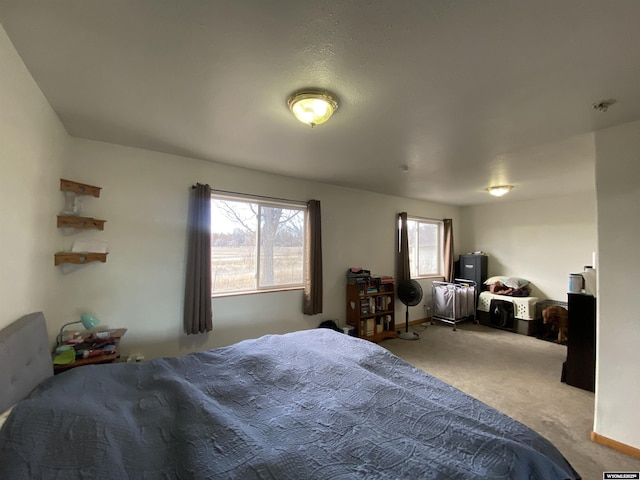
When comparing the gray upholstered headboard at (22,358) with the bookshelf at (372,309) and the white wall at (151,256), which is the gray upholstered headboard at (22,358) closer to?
the white wall at (151,256)

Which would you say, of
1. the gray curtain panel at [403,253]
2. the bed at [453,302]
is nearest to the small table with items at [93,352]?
the gray curtain panel at [403,253]

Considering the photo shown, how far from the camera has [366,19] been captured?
1134 millimetres

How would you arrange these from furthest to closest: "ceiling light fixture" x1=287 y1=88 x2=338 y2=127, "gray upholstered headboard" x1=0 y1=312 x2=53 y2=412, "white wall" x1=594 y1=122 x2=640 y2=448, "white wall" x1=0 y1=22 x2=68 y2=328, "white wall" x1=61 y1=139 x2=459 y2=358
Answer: "white wall" x1=61 y1=139 x2=459 y2=358 < "white wall" x1=594 y1=122 x2=640 y2=448 < "ceiling light fixture" x1=287 y1=88 x2=338 y2=127 < "white wall" x1=0 y1=22 x2=68 y2=328 < "gray upholstered headboard" x1=0 y1=312 x2=53 y2=412

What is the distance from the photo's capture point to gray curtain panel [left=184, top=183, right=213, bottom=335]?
9.18ft

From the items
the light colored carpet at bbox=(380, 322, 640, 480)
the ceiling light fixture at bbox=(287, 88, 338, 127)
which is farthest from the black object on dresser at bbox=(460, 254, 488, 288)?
the ceiling light fixture at bbox=(287, 88, 338, 127)

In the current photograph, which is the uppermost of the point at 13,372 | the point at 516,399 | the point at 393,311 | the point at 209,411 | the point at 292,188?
the point at 292,188

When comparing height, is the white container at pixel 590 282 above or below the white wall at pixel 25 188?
below

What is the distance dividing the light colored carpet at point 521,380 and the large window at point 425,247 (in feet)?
4.00

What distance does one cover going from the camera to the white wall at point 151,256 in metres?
2.48

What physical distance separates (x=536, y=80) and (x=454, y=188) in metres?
2.89

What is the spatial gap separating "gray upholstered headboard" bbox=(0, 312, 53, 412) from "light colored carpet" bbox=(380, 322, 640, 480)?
3.28 metres

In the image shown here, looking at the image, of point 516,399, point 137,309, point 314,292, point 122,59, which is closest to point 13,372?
point 137,309

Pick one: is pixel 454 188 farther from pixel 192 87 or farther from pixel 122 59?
pixel 122 59

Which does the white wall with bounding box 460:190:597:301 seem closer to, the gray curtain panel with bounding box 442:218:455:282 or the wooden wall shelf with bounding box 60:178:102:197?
the gray curtain panel with bounding box 442:218:455:282
